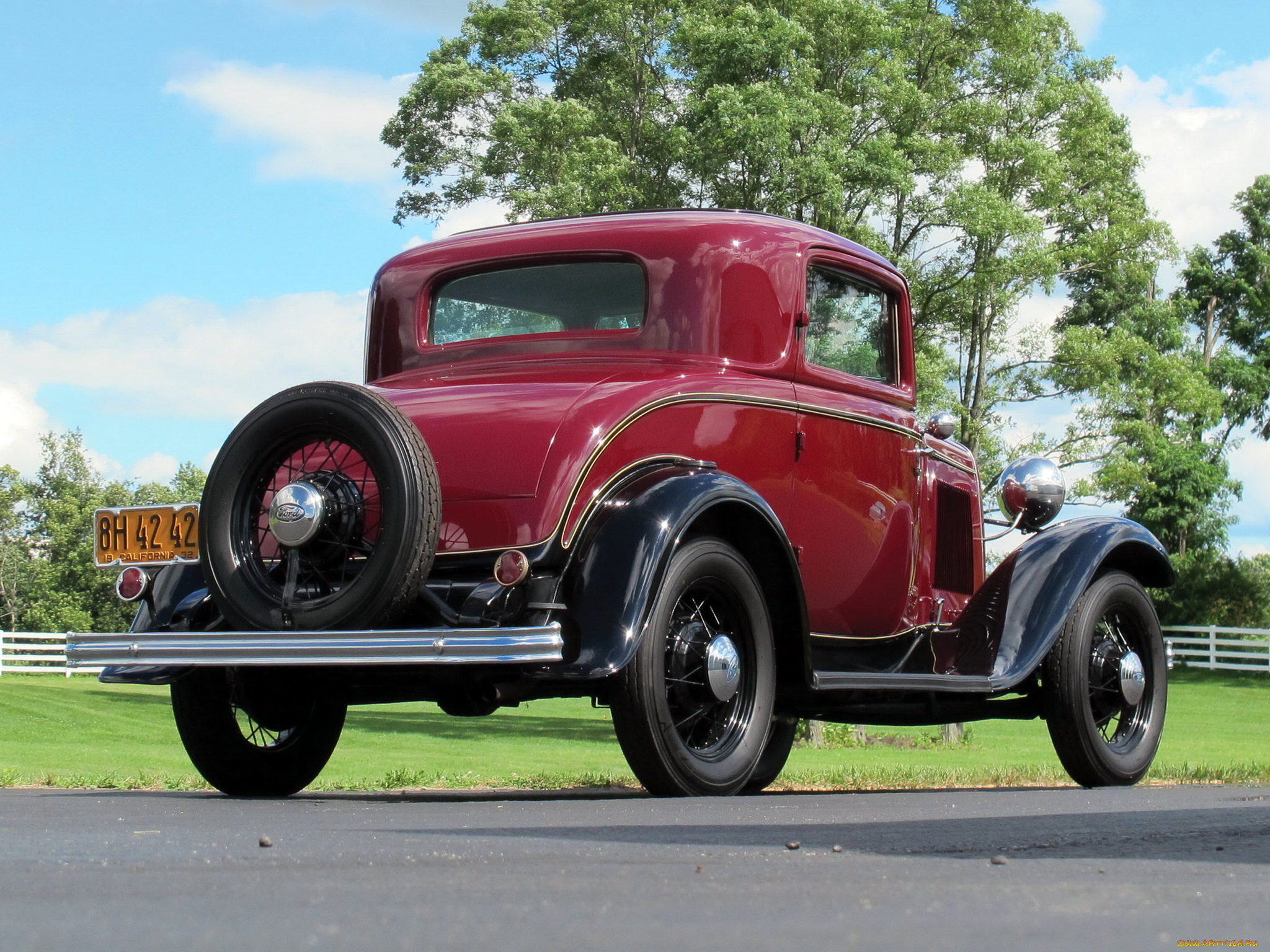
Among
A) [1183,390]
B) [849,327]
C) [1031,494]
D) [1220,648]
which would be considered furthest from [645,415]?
[1220,648]

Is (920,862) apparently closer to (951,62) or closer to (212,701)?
(212,701)

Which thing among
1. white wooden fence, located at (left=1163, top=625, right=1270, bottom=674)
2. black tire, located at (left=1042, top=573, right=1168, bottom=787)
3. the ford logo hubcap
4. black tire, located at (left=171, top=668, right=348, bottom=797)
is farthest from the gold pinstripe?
white wooden fence, located at (left=1163, top=625, right=1270, bottom=674)

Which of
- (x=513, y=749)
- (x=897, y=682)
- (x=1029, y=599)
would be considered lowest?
(x=513, y=749)

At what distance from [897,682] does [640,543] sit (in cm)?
162

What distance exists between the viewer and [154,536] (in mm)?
6195

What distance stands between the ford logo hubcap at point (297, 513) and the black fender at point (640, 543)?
0.89m

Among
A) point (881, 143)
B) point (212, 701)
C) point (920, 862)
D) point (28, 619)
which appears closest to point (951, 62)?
point (881, 143)

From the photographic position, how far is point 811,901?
250 centimetres

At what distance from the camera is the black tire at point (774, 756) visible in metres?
7.52

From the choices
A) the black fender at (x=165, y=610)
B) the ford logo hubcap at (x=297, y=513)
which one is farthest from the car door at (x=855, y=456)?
the black fender at (x=165, y=610)

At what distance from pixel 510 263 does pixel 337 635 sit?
7.85 ft

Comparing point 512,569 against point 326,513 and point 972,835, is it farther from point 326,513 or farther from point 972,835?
point 972,835

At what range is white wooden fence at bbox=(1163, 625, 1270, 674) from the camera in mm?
34719

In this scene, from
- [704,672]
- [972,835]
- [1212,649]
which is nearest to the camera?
[972,835]
